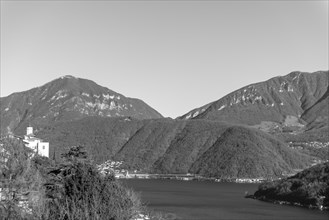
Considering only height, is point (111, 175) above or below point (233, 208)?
above

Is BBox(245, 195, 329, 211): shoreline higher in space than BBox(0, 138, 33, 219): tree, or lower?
lower

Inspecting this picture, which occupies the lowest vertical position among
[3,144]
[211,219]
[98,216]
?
[211,219]

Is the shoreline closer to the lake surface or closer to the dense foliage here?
the lake surface

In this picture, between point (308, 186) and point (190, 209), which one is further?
point (308, 186)

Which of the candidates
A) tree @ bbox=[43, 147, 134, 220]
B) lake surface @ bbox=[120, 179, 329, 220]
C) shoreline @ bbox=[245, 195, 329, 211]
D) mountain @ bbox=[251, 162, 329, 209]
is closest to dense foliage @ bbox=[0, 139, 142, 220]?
tree @ bbox=[43, 147, 134, 220]

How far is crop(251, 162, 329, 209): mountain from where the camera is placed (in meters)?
115

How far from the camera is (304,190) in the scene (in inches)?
4818

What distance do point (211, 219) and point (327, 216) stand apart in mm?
19961

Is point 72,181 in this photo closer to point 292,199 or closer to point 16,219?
point 16,219

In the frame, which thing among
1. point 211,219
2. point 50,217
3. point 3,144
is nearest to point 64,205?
point 50,217

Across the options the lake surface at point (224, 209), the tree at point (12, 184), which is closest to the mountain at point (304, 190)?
the lake surface at point (224, 209)

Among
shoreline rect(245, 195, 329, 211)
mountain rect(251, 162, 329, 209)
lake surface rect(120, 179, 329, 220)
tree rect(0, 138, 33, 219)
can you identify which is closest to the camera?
tree rect(0, 138, 33, 219)

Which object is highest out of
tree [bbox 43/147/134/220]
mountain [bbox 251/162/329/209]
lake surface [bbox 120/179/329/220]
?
A: tree [bbox 43/147/134/220]

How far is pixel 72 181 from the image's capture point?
29.3 meters
